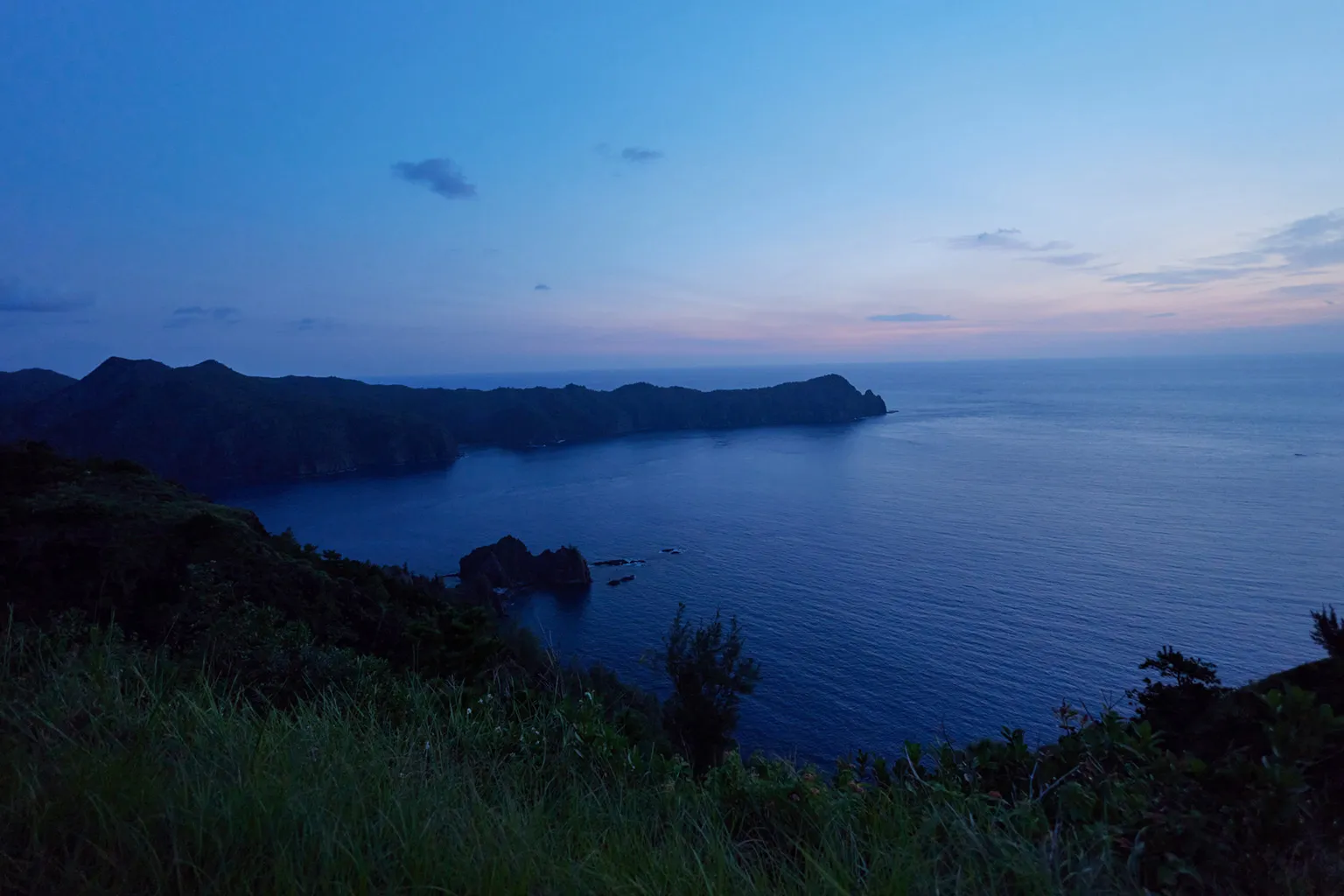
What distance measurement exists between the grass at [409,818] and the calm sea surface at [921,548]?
1.40 metres

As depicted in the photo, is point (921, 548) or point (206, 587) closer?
point (206, 587)

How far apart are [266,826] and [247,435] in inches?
3319

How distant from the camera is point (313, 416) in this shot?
263 ft

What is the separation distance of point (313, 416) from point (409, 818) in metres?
88.4

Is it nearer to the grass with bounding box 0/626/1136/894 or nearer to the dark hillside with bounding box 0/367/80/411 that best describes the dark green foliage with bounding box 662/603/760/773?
the grass with bounding box 0/626/1136/894

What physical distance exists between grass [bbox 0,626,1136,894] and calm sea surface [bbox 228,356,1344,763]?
4.59 ft

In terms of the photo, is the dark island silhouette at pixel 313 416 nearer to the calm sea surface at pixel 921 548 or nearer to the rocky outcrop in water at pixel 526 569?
the calm sea surface at pixel 921 548

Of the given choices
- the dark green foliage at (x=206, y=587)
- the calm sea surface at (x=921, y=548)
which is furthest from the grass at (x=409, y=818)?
the dark green foliage at (x=206, y=587)

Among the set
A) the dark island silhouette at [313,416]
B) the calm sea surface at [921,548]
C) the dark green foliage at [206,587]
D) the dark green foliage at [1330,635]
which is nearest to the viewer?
the dark green foliage at [1330,635]

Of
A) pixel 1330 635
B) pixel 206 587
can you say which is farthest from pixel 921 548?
pixel 1330 635

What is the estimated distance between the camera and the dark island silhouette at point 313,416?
69375 mm

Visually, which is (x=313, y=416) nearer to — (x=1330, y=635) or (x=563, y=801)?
(x=563, y=801)

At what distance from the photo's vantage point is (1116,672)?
26047 millimetres

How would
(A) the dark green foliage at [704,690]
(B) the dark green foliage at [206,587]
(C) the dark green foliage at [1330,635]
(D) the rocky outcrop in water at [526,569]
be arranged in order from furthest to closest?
(D) the rocky outcrop in water at [526,569] → (A) the dark green foliage at [704,690] → (B) the dark green foliage at [206,587] → (C) the dark green foliage at [1330,635]
